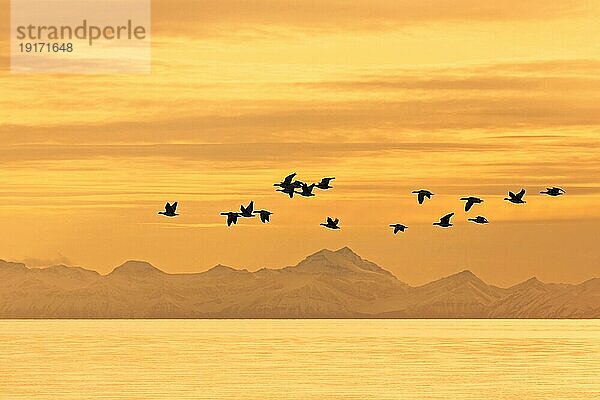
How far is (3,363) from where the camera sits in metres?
170

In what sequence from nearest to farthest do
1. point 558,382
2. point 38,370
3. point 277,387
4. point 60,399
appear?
1. point 60,399
2. point 277,387
3. point 558,382
4. point 38,370

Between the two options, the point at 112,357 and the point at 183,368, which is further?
the point at 112,357

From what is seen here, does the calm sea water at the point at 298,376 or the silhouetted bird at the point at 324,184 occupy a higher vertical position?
the silhouetted bird at the point at 324,184

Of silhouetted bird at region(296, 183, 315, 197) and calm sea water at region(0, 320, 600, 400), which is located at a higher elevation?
silhouetted bird at region(296, 183, 315, 197)

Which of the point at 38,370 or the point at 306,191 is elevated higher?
the point at 306,191

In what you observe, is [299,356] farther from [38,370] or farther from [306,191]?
[306,191]

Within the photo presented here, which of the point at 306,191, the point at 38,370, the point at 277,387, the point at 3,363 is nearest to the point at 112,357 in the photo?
the point at 3,363

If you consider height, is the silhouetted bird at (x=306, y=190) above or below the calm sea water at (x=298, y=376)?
above

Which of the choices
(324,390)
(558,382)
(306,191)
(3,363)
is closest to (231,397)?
(324,390)

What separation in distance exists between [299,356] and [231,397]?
2856 inches

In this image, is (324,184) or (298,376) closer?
(324,184)

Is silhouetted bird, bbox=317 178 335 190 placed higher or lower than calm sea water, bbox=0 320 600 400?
higher

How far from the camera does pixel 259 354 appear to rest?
194 metres

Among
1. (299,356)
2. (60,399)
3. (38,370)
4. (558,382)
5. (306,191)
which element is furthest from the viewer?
(299,356)
